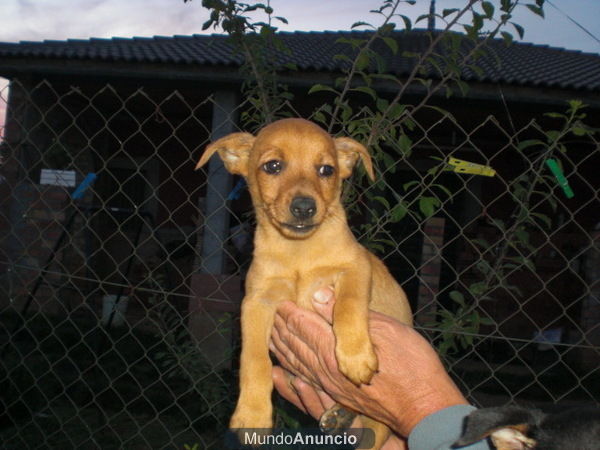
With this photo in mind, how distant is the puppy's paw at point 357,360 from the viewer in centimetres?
196

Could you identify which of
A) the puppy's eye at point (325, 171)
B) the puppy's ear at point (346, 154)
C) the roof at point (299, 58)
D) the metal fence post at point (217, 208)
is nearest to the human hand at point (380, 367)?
the puppy's eye at point (325, 171)

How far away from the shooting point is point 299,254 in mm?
2436

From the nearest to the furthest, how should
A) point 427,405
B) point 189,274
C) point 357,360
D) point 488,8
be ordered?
point 427,405, point 357,360, point 488,8, point 189,274

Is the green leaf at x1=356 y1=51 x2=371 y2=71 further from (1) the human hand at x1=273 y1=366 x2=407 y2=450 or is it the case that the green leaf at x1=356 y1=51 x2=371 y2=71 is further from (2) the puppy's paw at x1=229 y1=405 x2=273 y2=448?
(2) the puppy's paw at x1=229 y1=405 x2=273 y2=448

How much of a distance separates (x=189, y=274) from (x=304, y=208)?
7393mm

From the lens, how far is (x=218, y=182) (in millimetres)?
7340

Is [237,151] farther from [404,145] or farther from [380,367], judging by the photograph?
[380,367]

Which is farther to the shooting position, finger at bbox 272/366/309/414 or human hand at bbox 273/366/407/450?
finger at bbox 272/366/309/414

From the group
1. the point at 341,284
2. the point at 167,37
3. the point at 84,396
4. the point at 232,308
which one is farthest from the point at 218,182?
the point at 167,37

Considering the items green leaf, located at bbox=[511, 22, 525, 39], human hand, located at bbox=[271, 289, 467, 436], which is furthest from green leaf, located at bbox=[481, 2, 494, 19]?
human hand, located at bbox=[271, 289, 467, 436]

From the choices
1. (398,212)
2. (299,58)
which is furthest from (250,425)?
(299,58)

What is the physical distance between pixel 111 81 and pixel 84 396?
549 centimetres

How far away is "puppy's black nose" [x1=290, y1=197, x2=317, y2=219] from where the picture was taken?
2316 millimetres

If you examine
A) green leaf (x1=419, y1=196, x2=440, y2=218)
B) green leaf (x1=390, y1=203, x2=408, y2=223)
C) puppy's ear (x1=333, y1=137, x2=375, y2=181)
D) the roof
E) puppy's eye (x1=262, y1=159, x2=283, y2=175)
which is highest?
the roof
